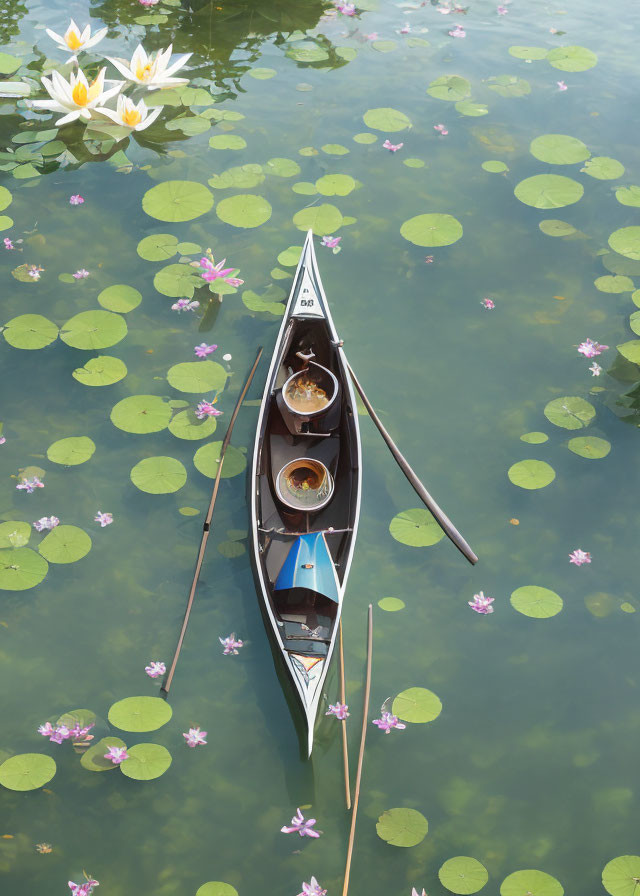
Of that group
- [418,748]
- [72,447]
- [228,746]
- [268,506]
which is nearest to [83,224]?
[72,447]

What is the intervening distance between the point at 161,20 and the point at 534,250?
522cm

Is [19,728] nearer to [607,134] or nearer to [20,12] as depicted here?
[607,134]

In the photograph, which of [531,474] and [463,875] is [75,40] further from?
[463,875]

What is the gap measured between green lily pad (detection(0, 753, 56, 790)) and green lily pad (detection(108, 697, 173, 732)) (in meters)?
0.39

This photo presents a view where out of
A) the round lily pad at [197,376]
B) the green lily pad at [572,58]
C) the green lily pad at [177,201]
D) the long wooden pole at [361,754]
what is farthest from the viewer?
the green lily pad at [572,58]

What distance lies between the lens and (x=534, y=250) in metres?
6.69

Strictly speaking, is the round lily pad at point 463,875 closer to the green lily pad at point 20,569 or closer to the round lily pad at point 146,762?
the round lily pad at point 146,762

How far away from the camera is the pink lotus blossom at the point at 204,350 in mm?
5816

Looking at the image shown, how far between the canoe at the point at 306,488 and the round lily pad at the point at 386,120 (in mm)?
2301

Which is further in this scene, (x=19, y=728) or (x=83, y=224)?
(x=83, y=224)

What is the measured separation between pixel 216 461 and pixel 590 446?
2686 millimetres

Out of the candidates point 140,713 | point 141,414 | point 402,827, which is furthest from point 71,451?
point 402,827

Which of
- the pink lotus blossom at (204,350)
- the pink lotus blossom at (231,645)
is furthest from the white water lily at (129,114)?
the pink lotus blossom at (231,645)

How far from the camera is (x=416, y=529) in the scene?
16.5 feet
